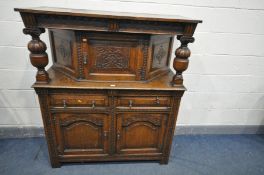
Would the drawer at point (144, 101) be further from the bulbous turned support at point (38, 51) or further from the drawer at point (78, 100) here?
the bulbous turned support at point (38, 51)

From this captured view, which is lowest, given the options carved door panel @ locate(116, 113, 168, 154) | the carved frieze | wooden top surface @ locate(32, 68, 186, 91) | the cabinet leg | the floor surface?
the floor surface

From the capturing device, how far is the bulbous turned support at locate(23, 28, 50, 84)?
4.04ft

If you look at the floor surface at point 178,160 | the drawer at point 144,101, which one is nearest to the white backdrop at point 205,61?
the floor surface at point 178,160

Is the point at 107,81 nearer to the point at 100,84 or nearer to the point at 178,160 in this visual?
the point at 100,84

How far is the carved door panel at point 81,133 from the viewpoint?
1.56 meters

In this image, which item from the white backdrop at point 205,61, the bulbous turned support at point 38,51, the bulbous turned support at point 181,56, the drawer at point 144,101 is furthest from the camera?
the white backdrop at point 205,61

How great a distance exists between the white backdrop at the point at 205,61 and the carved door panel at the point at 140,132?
2.12 ft

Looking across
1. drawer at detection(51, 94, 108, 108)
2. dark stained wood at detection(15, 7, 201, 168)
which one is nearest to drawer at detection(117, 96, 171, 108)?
dark stained wood at detection(15, 7, 201, 168)

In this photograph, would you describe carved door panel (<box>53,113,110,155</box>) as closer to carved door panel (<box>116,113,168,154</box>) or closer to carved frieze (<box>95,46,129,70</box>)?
carved door panel (<box>116,113,168,154</box>)

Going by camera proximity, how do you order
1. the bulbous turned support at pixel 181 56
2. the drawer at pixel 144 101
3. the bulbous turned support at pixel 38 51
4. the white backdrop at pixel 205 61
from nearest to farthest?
the bulbous turned support at pixel 38 51 → the bulbous turned support at pixel 181 56 → the drawer at pixel 144 101 → the white backdrop at pixel 205 61

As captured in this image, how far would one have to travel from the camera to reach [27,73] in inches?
74.2

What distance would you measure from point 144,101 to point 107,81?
33 centimetres

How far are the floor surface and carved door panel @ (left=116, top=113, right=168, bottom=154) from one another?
0.23 m

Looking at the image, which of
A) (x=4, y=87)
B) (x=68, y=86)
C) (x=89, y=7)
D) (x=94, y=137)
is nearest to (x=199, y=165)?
(x=94, y=137)
